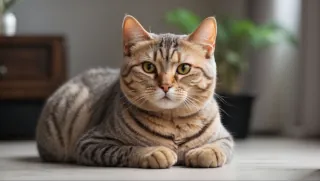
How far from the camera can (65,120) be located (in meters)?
2.29

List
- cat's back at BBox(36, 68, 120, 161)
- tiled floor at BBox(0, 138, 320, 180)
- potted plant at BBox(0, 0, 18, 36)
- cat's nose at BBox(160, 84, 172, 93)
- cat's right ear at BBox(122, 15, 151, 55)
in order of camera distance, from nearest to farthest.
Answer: tiled floor at BBox(0, 138, 320, 180)
cat's nose at BBox(160, 84, 172, 93)
cat's right ear at BBox(122, 15, 151, 55)
cat's back at BBox(36, 68, 120, 161)
potted plant at BBox(0, 0, 18, 36)

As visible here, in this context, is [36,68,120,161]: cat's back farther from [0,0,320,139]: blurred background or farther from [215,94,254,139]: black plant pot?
[215,94,254,139]: black plant pot

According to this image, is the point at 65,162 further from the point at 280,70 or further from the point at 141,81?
the point at 280,70

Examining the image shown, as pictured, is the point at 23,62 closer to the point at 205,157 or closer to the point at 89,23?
the point at 89,23

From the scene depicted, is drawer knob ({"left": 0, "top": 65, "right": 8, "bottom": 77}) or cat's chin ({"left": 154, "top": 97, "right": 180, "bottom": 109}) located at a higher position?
cat's chin ({"left": 154, "top": 97, "right": 180, "bottom": 109})

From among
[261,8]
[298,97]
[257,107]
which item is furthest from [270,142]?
[261,8]

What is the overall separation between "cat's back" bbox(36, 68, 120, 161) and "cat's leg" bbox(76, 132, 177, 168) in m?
0.18

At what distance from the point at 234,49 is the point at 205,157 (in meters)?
1.81

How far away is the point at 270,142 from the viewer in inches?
130

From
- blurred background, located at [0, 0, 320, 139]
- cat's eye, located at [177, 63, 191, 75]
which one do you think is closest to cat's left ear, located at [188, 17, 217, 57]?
cat's eye, located at [177, 63, 191, 75]

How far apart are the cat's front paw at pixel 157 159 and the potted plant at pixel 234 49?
155 cm

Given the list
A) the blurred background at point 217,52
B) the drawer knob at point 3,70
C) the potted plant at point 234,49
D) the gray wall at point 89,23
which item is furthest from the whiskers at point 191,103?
the gray wall at point 89,23

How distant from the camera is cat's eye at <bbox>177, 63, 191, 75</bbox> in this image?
1914 mm

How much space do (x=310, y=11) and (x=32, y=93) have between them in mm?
1575
